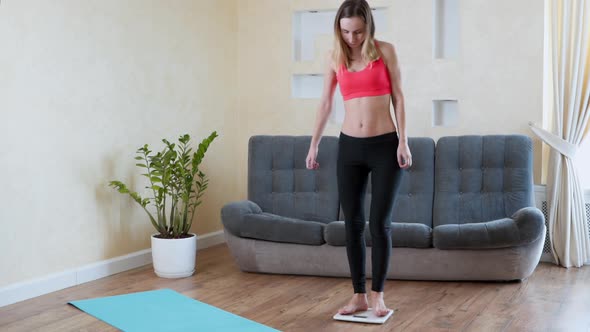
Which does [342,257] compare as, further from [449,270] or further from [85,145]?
[85,145]

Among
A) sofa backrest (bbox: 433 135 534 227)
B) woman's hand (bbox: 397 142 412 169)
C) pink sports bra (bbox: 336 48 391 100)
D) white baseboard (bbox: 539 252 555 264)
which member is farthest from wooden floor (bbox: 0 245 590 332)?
pink sports bra (bbox: 336 48 391 100)

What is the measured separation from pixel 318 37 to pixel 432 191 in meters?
1.50

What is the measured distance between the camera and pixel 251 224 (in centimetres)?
399

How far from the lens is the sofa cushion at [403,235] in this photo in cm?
378

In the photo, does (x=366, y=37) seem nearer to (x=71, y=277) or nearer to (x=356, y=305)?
(x=356, y=305)

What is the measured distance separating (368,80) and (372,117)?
0.55ft

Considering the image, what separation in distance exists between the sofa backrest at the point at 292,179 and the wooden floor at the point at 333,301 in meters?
0.52

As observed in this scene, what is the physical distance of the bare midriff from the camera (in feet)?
9.76

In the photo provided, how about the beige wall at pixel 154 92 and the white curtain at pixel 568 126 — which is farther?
the white curtain at pixel 568 126

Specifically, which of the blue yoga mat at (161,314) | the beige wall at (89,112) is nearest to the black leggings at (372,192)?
the blue yoga mat at (161,314)

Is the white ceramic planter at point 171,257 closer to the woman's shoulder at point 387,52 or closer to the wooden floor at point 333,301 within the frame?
the wooden floor at point 333,301

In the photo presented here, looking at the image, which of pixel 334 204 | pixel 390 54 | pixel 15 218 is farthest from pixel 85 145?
pixel 390 54

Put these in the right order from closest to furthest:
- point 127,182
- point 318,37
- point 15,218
A: point 15,218 → point 127,182 → point 318,37

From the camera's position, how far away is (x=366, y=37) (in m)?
2.91
